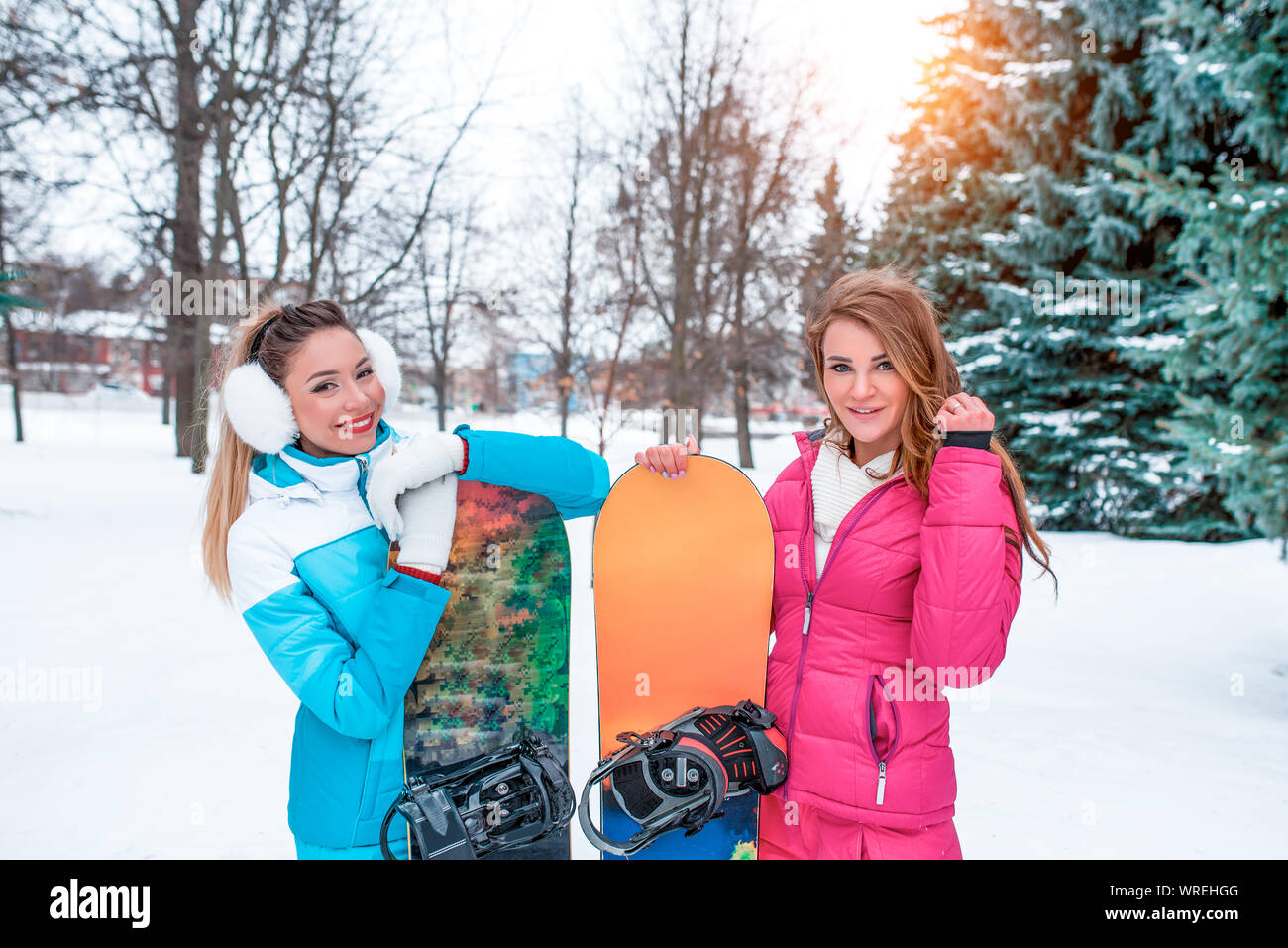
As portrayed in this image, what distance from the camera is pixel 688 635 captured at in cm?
173

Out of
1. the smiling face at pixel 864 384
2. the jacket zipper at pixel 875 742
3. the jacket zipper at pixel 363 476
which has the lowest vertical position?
the jacket zipper at pixel 875 742

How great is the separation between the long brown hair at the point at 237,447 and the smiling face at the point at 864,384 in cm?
104

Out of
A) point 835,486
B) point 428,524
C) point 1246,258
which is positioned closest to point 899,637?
point 835,486

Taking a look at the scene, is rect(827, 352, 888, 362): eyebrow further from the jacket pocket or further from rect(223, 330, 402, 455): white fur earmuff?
rect(223, 330, 402, 455): white fur earmuff

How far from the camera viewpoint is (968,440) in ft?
4.32

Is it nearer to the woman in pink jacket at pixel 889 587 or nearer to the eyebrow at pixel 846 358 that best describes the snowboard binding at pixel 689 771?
the woman in pink jacket at pixel 889 587

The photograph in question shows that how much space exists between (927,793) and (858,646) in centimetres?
31

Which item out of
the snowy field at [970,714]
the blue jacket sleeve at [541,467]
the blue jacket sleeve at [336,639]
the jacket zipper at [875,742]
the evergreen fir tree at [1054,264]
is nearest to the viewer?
the blue jacket sleeve at [336,639]

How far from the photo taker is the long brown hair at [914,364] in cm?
146

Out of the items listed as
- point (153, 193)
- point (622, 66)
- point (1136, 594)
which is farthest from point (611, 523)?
point (153, 193)

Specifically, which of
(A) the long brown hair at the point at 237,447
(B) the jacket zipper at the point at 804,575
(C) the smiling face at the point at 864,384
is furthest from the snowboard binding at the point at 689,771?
(A) the long brown hair at the point at 237,447

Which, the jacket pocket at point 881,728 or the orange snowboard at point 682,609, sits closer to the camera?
the jacket pocket at point 881,728

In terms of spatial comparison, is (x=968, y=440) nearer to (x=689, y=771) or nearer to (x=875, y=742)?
(x=875, y=742)

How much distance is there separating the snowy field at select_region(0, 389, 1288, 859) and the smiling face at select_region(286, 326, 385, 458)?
1.91 meters
